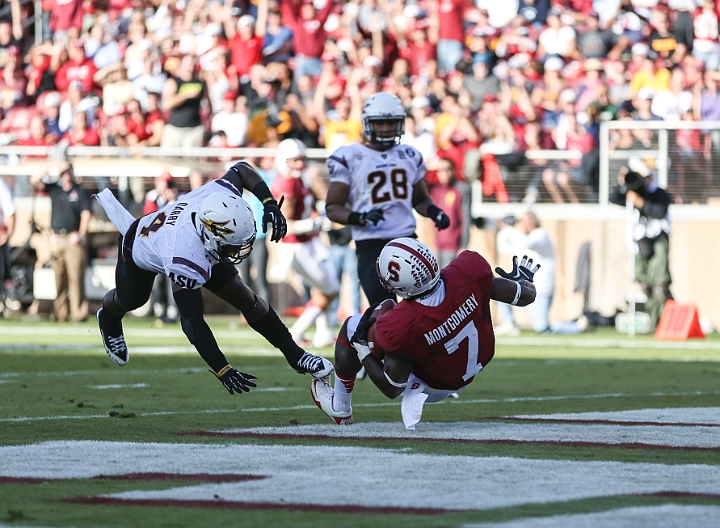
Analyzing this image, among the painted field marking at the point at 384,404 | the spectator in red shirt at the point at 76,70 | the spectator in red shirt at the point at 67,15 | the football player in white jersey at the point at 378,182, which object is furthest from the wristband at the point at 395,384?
the spectator in red shirt at the point at 67,15

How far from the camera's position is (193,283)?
6641mm

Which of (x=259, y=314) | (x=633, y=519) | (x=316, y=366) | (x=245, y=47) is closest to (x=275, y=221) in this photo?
(x=259, y=314)

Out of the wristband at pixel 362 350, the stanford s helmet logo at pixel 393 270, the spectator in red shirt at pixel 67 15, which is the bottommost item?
the wristband at pixel 362 350

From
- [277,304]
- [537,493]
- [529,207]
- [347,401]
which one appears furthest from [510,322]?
[537,493]

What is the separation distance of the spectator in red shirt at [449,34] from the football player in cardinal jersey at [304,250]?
6.05 metres

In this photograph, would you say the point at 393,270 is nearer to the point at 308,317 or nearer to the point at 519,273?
the point at 519,273

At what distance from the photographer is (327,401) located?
695 centimetres

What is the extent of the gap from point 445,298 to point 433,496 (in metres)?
2.10

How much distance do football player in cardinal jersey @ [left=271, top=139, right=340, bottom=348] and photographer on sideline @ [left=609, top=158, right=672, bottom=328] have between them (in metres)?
4.25

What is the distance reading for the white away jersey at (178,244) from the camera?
6.63m

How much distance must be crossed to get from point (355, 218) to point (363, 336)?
213 cm

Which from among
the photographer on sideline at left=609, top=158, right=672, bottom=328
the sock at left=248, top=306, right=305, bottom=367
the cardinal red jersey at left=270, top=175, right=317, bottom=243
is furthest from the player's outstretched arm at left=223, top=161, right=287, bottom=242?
the photographer on sideline at left=609, top=158, right=672, bottom=328

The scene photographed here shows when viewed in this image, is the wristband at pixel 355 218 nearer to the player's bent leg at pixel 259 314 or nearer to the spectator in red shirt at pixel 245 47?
the player's bent leg at pixel 259 314

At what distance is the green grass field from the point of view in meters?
4.30
